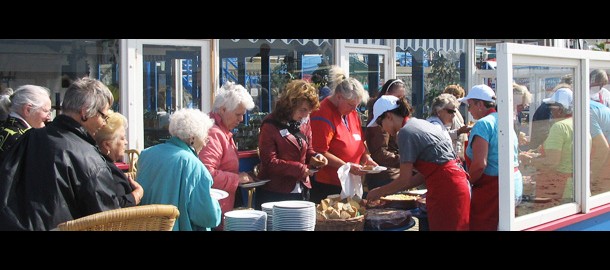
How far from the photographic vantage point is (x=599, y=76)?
4.04 m

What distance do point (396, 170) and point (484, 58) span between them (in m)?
5.14

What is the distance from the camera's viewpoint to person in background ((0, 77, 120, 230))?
2.73m

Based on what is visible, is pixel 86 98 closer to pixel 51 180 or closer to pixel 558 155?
pixel 51 180

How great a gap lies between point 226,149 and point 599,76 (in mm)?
2377

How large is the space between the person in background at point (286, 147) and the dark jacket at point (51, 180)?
5.16ft

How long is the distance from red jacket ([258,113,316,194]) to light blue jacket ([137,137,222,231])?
3.25 ft

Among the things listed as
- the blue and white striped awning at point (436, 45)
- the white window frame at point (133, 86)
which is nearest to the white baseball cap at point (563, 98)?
the white window frame at point (133, 86)

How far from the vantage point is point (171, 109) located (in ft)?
20.8

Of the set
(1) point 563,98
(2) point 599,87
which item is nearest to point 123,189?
(1) point 563,98

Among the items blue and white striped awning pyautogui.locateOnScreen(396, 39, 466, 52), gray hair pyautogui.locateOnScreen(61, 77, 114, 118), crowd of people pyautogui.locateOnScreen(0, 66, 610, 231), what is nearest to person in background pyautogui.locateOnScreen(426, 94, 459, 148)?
crowd of people pyautogui.locateOnScreen(0, 66, 610, 231)

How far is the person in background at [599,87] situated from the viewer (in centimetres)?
393

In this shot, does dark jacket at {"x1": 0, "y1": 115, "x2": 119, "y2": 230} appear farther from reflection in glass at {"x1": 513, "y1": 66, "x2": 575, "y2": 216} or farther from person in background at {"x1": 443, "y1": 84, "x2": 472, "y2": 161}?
person in background at {"x1": 443, "y1": 84, "x2": 472, "y2": 161}
